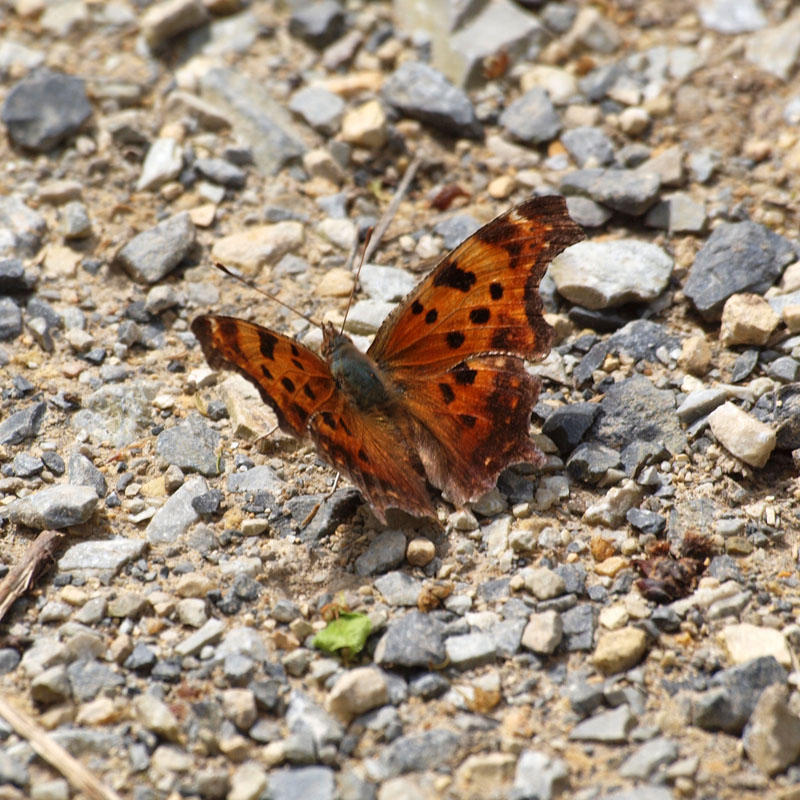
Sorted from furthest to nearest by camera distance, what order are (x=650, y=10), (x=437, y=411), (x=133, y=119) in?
(x=650, y=10)
(x=133, y=119)
(x=437, y=411)

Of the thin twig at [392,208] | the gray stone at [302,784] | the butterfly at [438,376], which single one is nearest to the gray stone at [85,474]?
the butterfly at [438,376]

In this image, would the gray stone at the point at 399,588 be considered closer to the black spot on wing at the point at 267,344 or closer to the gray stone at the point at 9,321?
the black spot on wing at the point at 267,344

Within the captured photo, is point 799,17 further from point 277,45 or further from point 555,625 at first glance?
point 555,625

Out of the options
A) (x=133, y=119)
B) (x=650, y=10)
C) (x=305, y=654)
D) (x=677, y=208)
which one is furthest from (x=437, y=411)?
(x=650, y=10)

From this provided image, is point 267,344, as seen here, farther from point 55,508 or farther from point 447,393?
point 55,508

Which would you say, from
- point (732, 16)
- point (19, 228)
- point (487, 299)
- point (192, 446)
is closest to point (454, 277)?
point (487, 299)

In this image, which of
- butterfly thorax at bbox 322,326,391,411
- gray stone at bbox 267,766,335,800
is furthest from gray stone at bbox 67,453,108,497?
gray stone at bbox 267,766,335,800

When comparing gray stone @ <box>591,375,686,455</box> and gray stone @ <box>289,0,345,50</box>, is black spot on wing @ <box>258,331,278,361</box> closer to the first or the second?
gray stone @ <box>591,375,686,455</box>
